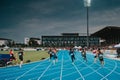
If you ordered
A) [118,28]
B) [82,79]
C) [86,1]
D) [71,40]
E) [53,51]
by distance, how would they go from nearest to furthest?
[82,79] < [53,51] < [86,1] < [118,28] < [71,40]

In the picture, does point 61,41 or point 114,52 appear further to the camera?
point 61,41

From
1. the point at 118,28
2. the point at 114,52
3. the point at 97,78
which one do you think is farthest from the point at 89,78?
the point at 118,28

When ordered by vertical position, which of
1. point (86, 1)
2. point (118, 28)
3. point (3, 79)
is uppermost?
point (86, 1)

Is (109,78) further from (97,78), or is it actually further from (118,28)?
(118,28)

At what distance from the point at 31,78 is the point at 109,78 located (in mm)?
4359

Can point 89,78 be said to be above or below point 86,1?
below

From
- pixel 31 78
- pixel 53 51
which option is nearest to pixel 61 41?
pixel 53 51

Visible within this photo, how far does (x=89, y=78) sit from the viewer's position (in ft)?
44.3

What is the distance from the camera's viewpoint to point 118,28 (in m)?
61.1

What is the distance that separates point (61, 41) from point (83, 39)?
13.6m

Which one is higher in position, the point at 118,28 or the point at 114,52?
the point at 118,28

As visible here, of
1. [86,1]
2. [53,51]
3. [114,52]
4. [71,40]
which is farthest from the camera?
[71,40]

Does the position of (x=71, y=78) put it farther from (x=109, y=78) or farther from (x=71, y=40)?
(x=71, y=40)

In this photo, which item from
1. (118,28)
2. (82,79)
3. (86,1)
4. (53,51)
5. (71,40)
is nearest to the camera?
(82,79)
